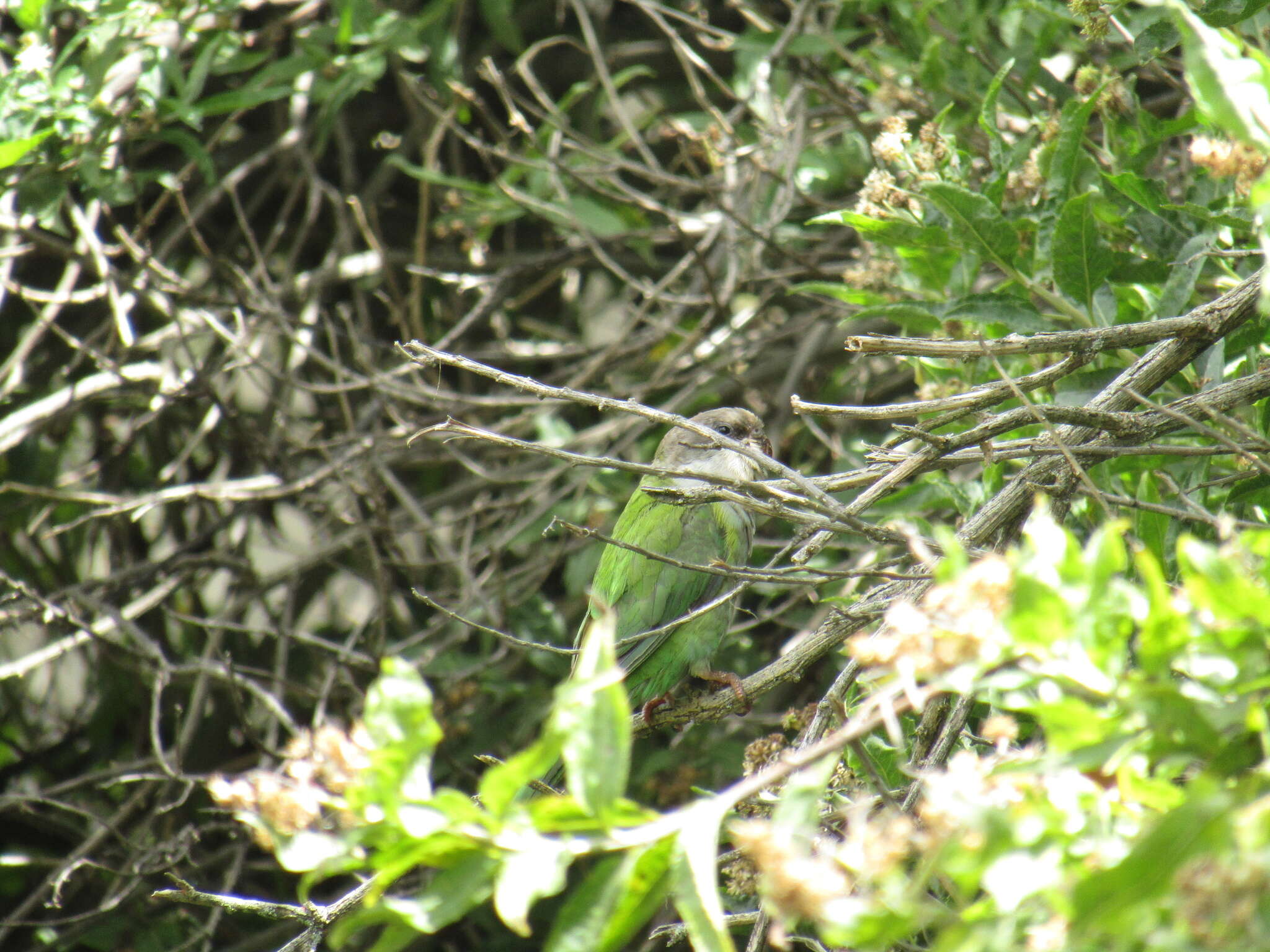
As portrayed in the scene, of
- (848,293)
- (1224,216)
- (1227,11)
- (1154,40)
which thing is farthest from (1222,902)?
(848,293)

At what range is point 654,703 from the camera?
355cm

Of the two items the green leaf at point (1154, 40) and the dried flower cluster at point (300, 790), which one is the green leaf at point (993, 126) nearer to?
the green leaf at point (1154, 40)

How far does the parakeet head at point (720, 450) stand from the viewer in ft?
13.0

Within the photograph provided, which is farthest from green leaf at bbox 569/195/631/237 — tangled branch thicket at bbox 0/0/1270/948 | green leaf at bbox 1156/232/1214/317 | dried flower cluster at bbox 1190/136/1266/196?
dried flower cluster at bbox 1190/136/1266/196

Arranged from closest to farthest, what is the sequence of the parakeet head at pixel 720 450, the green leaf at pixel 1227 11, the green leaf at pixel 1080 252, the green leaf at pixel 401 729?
the green leaf at pixel 401 729
the green leaf at pixel 1227 11
the green leaf at pixel 1080 252
the parakeet head at pixel 720 450

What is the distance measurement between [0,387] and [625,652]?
253cm

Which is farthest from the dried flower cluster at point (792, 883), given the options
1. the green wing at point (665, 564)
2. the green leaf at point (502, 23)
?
the green leaf at point (502, 23)

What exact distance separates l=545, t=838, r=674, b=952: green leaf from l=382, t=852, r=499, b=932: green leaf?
94 mm

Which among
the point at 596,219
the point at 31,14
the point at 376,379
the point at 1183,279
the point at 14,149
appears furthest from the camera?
the point at 596,219

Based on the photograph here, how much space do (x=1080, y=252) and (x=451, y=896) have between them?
6.18 ft

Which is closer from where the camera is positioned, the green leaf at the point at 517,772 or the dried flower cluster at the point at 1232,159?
the green leaf at the point at 517,772

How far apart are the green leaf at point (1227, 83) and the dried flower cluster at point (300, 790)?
3.95 feet

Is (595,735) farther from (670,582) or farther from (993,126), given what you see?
(670,582)

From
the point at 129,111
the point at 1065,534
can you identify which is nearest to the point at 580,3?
the point at 129,111
